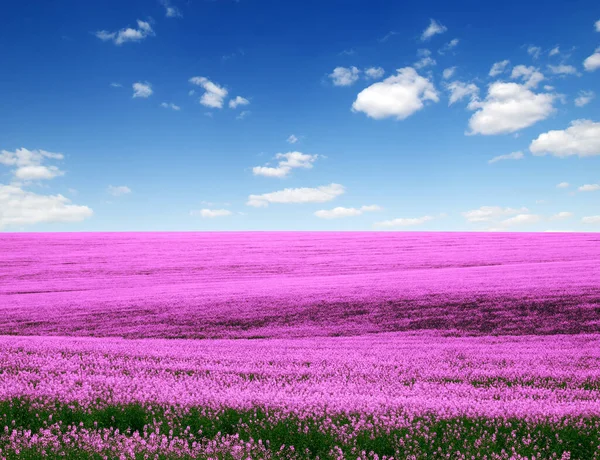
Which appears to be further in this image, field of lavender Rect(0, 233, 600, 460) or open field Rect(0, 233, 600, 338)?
open field Rect(0, 233, 600, 338)

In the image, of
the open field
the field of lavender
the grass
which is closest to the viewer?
the grass

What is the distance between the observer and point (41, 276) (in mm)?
36594

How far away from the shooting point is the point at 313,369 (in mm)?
9445

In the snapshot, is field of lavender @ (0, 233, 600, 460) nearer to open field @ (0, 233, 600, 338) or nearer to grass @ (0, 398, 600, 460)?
grass @ (0, 398, 600, 460)

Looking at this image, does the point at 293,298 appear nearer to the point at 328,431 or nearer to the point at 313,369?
the point at 313,369

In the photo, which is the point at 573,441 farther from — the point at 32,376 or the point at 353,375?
the point at 32,376

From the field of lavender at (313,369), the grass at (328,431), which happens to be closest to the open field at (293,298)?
the field of lavender at (313,369)

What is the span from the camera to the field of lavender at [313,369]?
5398 mm

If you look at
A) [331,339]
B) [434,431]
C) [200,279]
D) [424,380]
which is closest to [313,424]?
[434,431]

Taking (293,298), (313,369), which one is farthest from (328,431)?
(293,298)

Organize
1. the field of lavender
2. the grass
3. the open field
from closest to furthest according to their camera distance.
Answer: the grass, the field of lavender, the open field

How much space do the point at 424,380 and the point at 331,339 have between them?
6858 millimetres

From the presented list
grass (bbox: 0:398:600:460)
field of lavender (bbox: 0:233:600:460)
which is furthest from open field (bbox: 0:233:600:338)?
grass (bbox: 0:398:600:460)

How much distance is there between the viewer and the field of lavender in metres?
5.40
